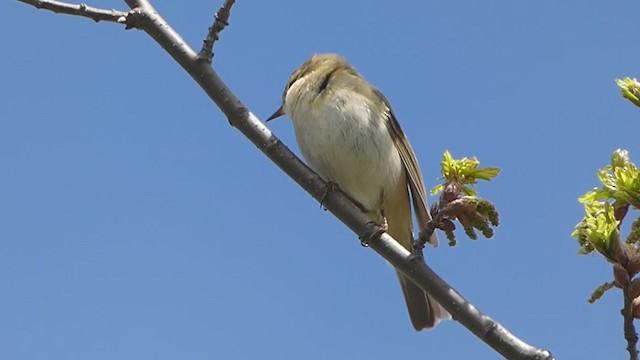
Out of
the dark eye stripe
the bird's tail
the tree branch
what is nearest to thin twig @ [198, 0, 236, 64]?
the tree branch

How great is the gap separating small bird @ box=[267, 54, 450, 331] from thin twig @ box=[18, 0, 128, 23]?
6.85 feet

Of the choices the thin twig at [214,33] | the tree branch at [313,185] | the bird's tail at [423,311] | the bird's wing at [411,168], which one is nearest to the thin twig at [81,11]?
the tree branch at [313,185]

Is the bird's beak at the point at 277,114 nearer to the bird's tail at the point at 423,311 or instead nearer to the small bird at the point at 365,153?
the small bird at the point at 365,153

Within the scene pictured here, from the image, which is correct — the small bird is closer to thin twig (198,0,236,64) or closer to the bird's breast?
the bird's breast

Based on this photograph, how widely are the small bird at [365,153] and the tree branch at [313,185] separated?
4.37 feet

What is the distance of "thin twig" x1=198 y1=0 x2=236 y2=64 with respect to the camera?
11.7 feet

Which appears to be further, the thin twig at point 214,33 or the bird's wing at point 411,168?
the bird's wing at point 411,168

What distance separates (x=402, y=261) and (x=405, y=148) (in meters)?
2.18

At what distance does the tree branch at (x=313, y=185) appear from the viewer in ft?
10.4

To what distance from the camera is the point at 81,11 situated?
3.41 meters

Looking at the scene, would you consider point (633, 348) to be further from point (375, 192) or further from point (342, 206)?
point (375, 192)

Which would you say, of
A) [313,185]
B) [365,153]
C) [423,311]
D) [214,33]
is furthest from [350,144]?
[214,33]

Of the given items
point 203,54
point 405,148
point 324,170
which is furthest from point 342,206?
point 405,148

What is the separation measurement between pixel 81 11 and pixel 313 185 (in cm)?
124
